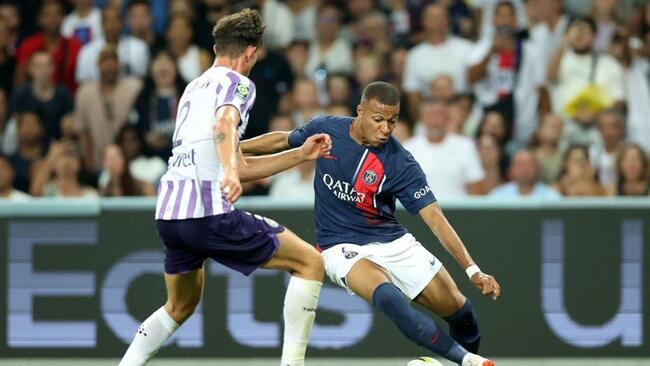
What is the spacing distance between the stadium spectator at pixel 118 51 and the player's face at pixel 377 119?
15.3ft

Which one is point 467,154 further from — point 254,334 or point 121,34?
point 121,34

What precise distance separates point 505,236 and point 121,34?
4.58m

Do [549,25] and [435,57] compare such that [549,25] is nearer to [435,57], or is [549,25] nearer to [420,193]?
[435,57]

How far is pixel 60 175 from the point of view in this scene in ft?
33.7

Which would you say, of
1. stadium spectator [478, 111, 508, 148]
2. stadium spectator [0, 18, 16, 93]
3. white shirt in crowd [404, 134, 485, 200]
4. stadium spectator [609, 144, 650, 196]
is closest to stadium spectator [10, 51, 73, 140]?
stadium spectator [0, 18, 16, 93]

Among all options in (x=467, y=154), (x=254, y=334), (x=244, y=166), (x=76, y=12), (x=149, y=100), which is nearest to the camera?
(x=244, y=166)

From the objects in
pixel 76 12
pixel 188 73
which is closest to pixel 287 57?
pixel 188 73

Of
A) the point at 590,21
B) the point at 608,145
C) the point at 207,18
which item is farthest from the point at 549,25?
the point at 207,18

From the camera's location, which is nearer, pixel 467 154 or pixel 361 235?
pixel 361 235

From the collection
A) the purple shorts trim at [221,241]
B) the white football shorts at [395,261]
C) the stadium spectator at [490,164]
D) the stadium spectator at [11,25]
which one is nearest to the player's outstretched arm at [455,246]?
the white football shorts at [395,261]

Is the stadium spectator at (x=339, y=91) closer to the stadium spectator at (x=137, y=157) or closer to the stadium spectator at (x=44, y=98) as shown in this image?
the stadium spectator at (x=137, y=157)

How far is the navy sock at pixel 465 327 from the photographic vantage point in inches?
296

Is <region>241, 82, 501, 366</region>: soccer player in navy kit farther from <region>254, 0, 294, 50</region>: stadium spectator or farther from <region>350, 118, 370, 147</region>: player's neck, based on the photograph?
<region>254, 0, 294, 50</region>: stadium spectator

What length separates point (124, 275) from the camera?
8.96 meters
